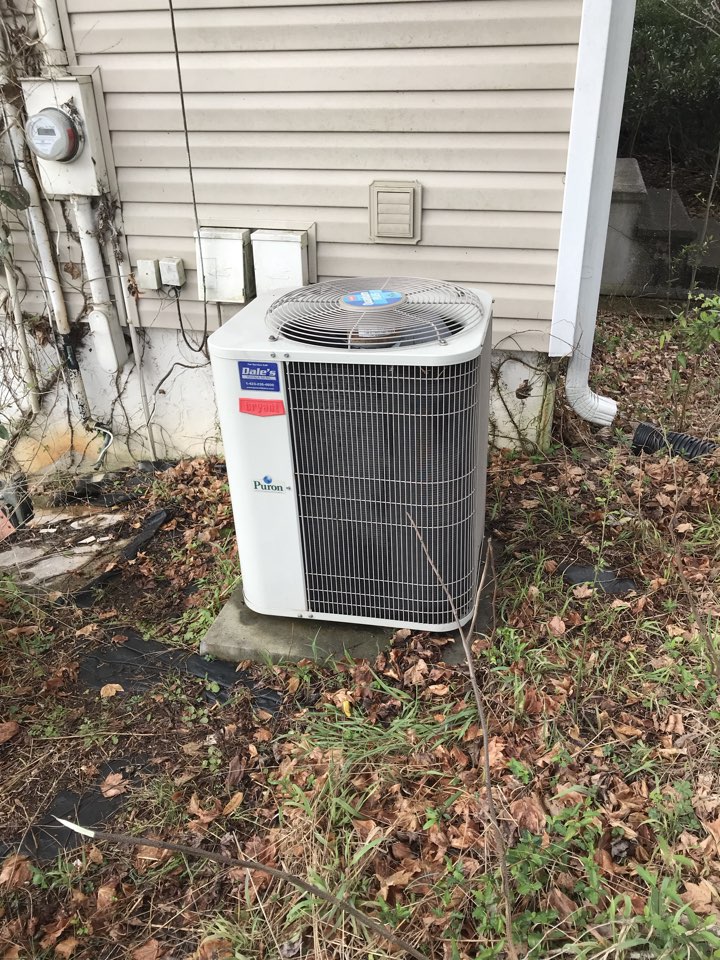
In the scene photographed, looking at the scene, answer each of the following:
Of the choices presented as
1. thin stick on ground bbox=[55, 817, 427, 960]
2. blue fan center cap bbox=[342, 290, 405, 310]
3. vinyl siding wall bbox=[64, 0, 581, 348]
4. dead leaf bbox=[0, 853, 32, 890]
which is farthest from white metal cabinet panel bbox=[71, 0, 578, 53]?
dead leaf bbox=[0, 853, 32, 890]

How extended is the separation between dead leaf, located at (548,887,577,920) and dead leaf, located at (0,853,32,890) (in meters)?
1.51

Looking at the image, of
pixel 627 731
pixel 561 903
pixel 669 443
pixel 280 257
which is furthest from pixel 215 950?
pixel 669 443

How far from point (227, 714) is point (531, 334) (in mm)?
2368

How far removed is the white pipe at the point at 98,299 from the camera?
3807 millimetres

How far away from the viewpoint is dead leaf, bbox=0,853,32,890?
6.85 feet

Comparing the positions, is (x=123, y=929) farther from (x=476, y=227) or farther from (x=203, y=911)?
(x=476, y=227)

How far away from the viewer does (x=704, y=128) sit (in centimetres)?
755

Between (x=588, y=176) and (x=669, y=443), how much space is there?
4.62ft

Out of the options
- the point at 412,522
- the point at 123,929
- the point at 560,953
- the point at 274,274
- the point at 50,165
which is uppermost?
the point at 50,165

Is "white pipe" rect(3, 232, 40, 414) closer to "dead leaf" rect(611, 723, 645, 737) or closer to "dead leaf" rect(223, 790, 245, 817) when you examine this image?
"dead leaf" rect(223, 790, 245, 817)

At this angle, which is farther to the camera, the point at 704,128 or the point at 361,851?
the point at 704,128

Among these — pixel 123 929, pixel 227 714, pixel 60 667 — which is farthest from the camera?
pixel 60 667

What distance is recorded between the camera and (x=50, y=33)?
348cm

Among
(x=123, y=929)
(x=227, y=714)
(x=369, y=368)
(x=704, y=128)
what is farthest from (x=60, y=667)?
(x=704, y=128)
